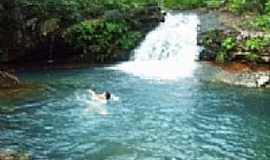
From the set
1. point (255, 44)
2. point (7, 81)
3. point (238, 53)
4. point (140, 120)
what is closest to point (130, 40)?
point (238, 53)

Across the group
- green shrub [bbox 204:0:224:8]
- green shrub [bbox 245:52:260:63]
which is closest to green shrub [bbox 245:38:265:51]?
green shrub [bbox 245:52:260:63]

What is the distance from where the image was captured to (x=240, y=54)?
29.3m

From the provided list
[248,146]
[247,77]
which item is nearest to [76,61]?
[247,77]

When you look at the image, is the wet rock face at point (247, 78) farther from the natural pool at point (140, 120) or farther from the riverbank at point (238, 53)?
the natural pool at point (140, 120)

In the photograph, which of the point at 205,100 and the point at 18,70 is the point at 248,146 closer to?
the point at 205,100

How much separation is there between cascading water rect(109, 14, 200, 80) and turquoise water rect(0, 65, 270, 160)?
2.17m

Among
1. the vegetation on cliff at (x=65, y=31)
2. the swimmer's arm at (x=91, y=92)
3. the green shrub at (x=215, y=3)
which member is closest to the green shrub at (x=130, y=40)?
the vegetation on cliff at (x=65, y=31)

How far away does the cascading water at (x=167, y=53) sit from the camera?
2844cm

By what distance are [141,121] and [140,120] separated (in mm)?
147

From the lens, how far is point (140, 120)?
19.3 metres

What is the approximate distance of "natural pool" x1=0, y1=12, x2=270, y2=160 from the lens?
52.4ft

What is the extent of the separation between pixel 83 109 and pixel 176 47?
12.8 metres

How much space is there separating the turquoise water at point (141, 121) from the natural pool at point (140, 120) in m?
0.03

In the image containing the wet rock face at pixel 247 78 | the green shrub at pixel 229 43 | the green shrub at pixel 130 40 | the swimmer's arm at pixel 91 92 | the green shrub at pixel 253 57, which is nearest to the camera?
the swimmer's arm at pixel 91 92
